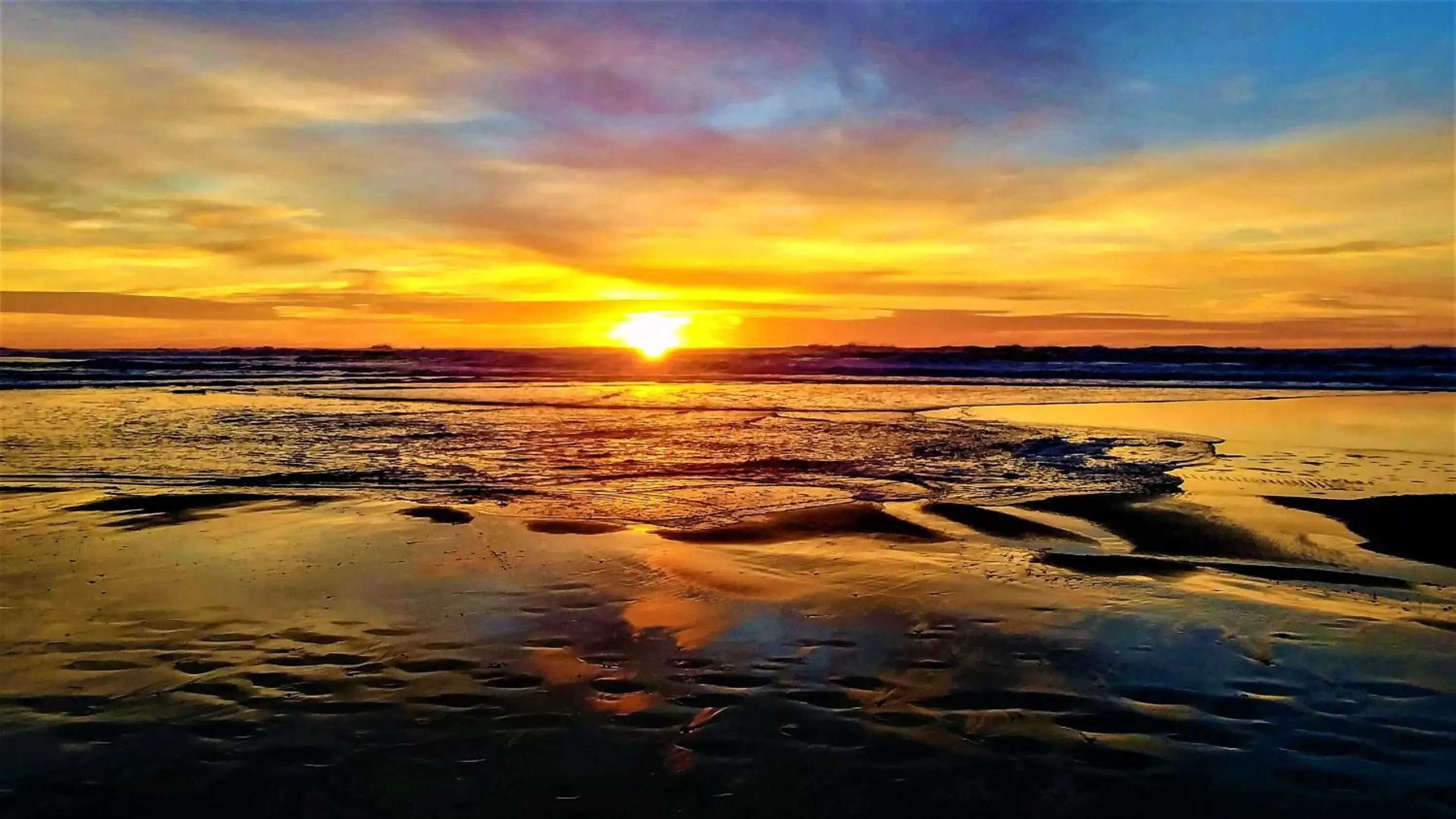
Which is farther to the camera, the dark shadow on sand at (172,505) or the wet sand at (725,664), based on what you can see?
the dark shadow on sand at (172,505)

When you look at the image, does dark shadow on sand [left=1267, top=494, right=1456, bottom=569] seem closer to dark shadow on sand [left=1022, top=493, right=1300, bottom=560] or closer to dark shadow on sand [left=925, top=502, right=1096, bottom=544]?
dark shadow on sand [left=1022, top=493, right=1300, bottom=560]

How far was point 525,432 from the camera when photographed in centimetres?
2084

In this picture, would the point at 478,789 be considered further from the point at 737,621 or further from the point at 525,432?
the point at 525,432

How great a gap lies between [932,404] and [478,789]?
2731cm

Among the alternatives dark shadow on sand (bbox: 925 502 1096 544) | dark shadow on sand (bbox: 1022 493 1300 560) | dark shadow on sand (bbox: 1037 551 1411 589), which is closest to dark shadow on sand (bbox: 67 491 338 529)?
dark shadow on sand (bbox: 925 502 1096 544)

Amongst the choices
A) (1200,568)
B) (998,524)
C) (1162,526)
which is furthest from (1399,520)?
(998,524)

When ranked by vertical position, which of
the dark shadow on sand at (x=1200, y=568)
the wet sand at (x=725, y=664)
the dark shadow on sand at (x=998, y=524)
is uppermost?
the dark shadow on sand at (x=998, y=524)

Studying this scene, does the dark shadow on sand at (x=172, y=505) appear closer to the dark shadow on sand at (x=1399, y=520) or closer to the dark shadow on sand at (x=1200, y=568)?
the dark shadow on sand at (x=1200, y=568)

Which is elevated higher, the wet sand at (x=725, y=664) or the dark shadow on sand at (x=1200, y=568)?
the dark shadow on sand at (x=1200, y=568)

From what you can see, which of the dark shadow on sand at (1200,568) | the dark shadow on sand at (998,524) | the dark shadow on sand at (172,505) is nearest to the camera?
the dark shadow on sand at (1200,568)

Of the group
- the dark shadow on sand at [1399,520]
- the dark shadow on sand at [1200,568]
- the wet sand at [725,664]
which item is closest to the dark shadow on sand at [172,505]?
the wet sand at [725,664]

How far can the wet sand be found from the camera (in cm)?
457

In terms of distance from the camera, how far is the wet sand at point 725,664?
4.57 meters

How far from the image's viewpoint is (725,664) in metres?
6.18
